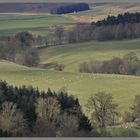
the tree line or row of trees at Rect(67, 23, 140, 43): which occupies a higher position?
row of trees at Rect(67, 23, 140, 43)

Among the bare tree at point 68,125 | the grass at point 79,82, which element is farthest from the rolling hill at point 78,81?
the bare tree at point 68,125

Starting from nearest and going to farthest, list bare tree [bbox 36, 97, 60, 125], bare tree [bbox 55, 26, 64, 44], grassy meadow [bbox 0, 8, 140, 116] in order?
bare tree [bbox 36, 97, 60, 125]
grassy meadow [bbox 0, 8, 140, 116]
bare tree [bbox 55, 26, 64, 44]

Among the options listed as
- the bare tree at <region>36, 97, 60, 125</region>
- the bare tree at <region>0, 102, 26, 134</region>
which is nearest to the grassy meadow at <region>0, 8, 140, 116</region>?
the bare tree at <region>36, 97, 60, 125</region>

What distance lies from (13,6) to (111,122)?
0.91 m

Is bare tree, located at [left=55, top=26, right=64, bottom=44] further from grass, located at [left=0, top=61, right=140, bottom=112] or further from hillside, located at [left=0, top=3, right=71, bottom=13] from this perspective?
hillside, located at [left=0, top=3, right=71, bottom=13]

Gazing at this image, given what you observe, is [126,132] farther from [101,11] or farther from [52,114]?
→ [101,11]

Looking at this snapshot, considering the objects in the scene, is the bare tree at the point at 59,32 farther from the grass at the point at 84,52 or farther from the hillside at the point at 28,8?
the hillside at the point at 28,8

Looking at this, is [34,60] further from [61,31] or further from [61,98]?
[61,98]

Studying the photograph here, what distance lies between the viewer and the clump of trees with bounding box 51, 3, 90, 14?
99.1 inches

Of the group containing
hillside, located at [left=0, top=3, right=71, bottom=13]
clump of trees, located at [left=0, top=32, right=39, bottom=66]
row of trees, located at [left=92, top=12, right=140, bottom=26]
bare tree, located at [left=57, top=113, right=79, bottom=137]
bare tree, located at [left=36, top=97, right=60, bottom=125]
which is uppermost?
hillside, located at [left=0, top=3, right=71, bottom=13]

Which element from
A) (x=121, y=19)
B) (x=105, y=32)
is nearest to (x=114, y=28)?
(x=105, y=32)

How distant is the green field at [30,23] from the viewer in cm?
283

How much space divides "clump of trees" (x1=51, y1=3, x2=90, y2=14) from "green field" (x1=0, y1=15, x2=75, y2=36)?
0.22 feet

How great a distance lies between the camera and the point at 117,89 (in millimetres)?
2877
